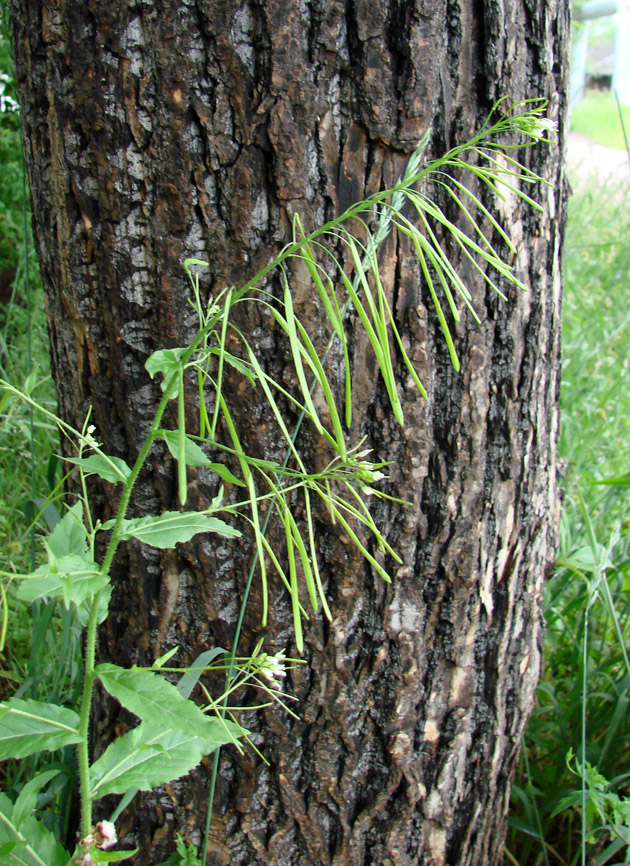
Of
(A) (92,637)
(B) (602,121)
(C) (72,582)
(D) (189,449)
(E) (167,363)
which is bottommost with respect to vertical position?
(A) (92,637)

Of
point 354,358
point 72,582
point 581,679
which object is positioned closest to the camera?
point 72,582

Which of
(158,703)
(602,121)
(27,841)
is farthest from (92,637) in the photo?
(602,121)

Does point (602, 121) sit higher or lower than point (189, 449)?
higher

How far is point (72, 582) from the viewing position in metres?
0.67

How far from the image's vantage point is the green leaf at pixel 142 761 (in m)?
0.83

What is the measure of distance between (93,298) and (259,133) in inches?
13.8

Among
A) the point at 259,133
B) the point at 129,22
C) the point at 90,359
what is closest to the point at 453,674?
the point at 90,359

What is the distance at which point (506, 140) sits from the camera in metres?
1.02

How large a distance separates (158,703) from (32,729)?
22 cm

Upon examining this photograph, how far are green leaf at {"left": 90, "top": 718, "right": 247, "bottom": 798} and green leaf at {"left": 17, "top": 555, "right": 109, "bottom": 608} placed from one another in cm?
23

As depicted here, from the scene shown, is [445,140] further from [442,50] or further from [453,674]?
[453,674]

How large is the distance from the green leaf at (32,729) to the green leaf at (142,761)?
8cm

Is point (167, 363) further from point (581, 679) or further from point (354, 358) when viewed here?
point (581, 679)

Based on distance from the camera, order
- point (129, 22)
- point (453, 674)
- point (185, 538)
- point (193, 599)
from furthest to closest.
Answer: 1. point (453, 674)
2. point (193, 599)
3. point (129, 22)
4. point (185, 538)
